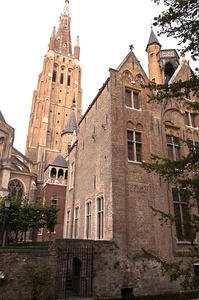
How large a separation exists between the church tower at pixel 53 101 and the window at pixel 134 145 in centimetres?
3607

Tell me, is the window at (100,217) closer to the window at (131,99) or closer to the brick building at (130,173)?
the brick building at (130,173)

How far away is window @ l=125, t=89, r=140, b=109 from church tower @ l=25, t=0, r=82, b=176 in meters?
35.5

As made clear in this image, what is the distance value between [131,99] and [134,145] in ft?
11.4

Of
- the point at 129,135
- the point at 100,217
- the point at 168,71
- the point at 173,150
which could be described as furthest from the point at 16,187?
the point at 168,71

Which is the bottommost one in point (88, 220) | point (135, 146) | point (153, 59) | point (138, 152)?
point (88, 220)

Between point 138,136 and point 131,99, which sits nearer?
point 138,136

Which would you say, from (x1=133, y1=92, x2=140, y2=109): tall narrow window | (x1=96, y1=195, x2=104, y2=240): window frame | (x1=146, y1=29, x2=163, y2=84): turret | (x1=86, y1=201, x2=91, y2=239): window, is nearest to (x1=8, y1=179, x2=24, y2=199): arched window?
(x1=86, y1=201, x2=91, y2=239): window

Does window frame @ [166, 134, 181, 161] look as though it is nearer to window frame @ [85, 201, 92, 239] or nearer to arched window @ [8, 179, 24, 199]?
window frame @ [85, 201, 92, 239]

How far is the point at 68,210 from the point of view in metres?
21.6

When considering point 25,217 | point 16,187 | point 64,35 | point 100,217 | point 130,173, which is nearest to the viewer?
point 130,173

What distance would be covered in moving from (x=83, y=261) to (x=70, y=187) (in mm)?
11216

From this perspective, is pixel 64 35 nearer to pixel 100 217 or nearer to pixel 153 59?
pixel 153 59

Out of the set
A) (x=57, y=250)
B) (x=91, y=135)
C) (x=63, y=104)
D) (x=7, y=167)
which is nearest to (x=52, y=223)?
(x=57, y=250)

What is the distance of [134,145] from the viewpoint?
15.6 m
